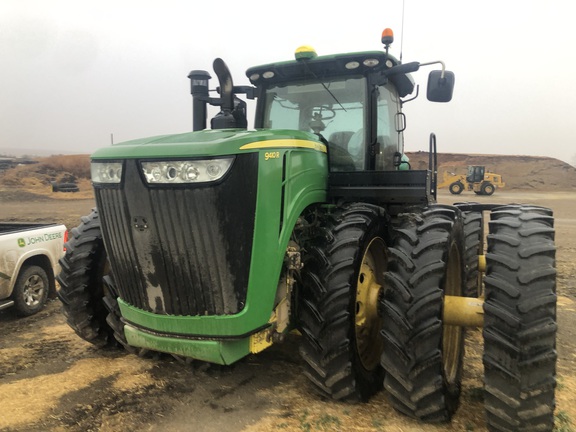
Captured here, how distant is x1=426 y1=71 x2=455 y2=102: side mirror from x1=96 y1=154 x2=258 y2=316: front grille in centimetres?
206

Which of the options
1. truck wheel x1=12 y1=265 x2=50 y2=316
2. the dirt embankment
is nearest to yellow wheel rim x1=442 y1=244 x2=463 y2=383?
truck wheel x1=12 y1=265 x2=50 y2=316

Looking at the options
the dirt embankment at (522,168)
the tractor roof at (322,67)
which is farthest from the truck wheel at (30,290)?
the dirt embankment at (522,168)

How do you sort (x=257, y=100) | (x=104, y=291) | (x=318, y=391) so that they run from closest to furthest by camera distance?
(x=318, y=391) < (x=104, y=291) < (x=257, y=100)

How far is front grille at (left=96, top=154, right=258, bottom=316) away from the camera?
2869 millimetres

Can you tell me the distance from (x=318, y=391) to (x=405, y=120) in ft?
9.56

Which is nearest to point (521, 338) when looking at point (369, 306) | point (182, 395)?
point (369, 306)

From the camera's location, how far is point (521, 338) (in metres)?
2.91

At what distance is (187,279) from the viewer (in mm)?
2982

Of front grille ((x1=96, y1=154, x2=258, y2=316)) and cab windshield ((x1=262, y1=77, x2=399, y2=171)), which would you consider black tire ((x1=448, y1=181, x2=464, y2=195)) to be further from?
front grille ((x1=96, y1=154, x2=258, y2=316))

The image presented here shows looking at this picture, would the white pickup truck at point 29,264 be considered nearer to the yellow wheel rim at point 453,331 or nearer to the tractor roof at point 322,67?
A: the tractor roof at point 322,67

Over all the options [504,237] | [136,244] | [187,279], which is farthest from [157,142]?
[504,237]

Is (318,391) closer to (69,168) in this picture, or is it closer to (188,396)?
(188,396)

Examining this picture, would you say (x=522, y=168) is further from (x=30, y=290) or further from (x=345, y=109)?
(x=30, y=290)

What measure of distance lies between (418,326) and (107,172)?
2.37 metres
